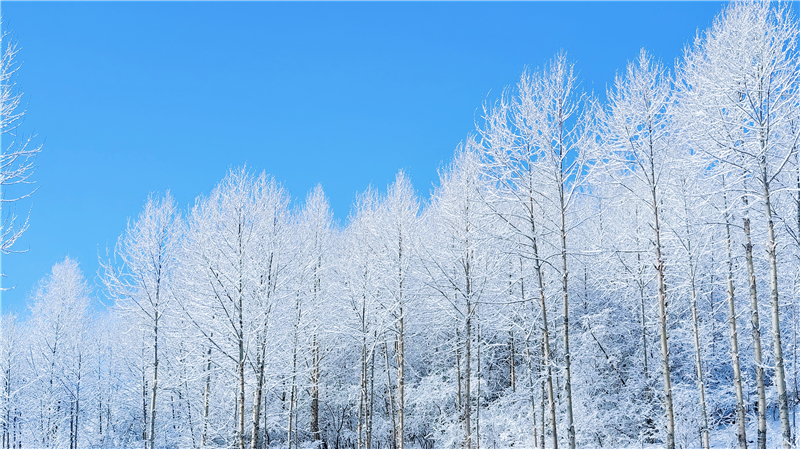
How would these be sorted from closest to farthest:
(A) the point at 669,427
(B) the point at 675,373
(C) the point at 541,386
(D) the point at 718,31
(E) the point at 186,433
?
1. (A) the point at 669,427
2. (D) the point at 718,31
3. (C) the point at 541,386
4. (B) the point at 675,373
5. (E) the point at 186,433

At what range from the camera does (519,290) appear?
1936cm

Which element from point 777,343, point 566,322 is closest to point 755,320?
point 777,343

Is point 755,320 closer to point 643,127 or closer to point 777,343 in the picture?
point 777,343

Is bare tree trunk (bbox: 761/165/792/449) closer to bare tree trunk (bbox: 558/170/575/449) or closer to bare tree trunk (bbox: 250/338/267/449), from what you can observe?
bare tree trunk (bbox: 558/170/575/449)

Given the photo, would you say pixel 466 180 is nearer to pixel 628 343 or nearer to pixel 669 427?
pixel 669 427

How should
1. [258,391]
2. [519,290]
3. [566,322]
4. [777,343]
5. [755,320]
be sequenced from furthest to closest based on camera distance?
[519,290]
[258,391]
[566,322]
[755,320]
[777,343]

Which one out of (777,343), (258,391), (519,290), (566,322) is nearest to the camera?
(777,343)

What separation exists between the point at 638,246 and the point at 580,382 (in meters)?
5.67

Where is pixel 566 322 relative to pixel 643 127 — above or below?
below

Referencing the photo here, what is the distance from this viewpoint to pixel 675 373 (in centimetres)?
2000

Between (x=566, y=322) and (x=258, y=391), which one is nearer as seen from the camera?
(x=566, y=322)

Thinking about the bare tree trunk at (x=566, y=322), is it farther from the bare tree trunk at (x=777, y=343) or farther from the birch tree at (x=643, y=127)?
the bare tree trunk at (x=777, y=343)

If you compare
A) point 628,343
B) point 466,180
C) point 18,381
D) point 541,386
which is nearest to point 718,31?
point 466,180

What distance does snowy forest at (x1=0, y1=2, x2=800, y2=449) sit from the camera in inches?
391
